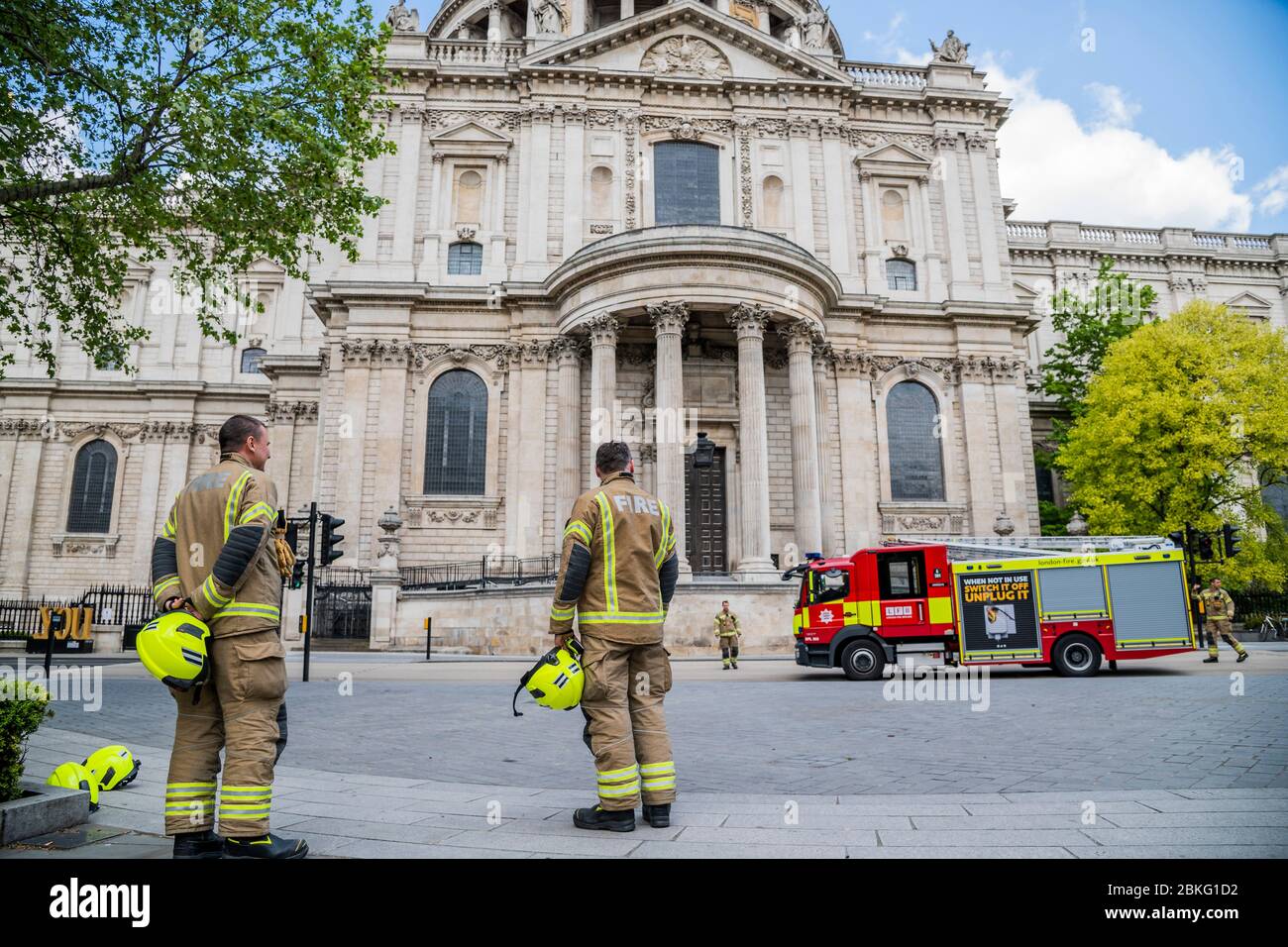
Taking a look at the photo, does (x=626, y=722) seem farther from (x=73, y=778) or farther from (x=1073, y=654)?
(x=1073, y=654)

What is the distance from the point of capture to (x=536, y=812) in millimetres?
4777

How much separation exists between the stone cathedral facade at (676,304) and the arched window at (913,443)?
0.11 m

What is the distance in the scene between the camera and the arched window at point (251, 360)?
41.1m

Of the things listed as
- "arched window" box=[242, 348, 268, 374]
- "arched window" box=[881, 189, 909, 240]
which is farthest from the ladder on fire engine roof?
"arched window" box=[242, 348, 268, 374]

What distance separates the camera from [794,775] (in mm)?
6004

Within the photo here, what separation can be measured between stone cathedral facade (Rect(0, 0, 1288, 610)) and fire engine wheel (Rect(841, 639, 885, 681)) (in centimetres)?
818

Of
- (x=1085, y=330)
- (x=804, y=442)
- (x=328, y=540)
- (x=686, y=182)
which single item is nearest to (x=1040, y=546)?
(x=804, y=442)

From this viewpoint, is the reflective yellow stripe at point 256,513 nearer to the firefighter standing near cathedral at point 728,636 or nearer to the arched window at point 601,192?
the firefighter standing near cathedral at point 728,636

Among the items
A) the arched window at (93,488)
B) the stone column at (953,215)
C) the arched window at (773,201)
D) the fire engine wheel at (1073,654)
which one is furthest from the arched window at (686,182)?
the arched window at (93,488)

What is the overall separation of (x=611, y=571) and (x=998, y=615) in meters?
13.0

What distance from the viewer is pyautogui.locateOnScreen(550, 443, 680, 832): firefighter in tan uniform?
441cm

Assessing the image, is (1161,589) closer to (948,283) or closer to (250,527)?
(250,527)

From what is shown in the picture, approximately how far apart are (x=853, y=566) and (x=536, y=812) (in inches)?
470

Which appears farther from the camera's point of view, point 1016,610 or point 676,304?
point 676,304
